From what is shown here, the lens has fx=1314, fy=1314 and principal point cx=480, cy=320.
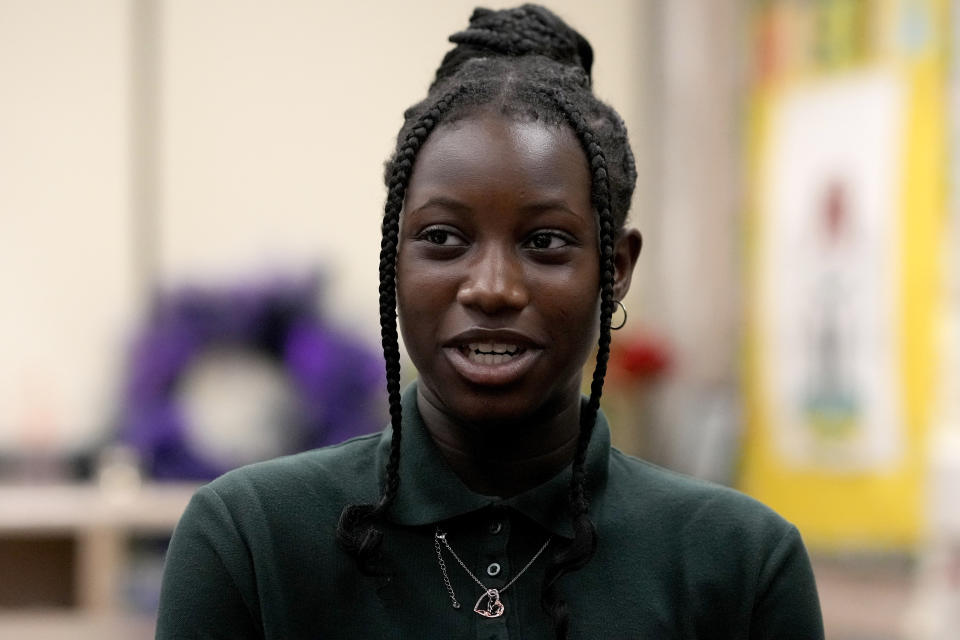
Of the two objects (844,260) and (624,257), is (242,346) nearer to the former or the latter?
(844,260)

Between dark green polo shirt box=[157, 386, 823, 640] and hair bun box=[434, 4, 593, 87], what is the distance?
1.04ft

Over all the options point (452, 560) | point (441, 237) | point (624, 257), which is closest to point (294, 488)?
point (452, 560)

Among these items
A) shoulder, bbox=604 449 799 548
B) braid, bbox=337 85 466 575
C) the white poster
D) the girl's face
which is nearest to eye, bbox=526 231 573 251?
the girl's face

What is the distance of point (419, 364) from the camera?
110cm

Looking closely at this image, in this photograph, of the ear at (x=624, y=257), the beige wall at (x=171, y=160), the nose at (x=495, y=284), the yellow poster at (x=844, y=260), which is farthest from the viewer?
the beige wall at (x=171, y=160)

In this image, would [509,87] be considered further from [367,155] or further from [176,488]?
[367,155]

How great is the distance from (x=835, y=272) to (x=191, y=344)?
7.18 ft

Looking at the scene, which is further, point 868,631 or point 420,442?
point 868,631

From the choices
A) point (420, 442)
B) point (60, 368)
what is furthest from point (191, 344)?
point (420, 442)

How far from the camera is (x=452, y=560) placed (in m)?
1.10

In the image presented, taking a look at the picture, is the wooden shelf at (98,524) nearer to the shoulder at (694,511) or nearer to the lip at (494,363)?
the shoulder at (694,511)

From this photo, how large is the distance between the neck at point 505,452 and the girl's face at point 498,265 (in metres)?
0.05

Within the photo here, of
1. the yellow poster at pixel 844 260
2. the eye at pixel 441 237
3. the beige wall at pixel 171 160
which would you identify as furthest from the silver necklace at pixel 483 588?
the beige wall at pixel 171 160

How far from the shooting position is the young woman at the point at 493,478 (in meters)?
1.06
